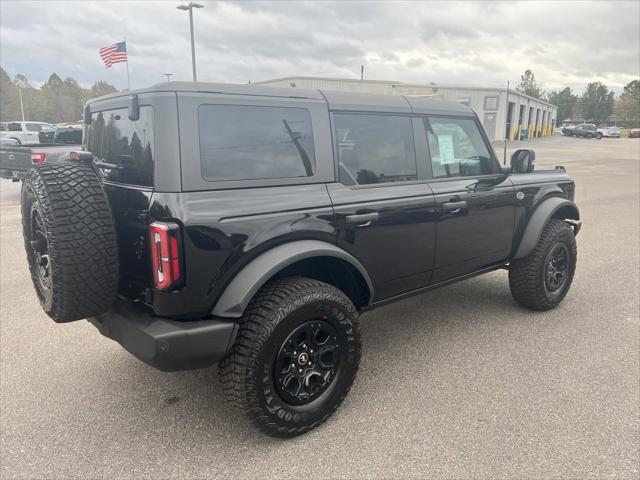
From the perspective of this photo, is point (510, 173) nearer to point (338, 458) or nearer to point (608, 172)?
point (338, 458)

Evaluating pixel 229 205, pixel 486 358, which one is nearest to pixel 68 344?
pixel 229 205

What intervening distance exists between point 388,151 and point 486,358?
5.47 ft

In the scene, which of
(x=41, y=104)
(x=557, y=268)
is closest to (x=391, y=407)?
(x=557, y=268)

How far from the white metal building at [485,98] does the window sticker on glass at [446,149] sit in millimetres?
15952

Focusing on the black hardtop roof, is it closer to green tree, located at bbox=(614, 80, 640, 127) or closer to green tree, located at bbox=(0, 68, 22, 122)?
green tree, located at bbox=(0, 68, 22, 122)

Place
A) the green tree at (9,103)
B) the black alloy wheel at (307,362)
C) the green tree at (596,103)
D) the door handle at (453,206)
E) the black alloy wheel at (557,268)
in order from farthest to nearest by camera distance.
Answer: the green tree at (596,103), the green tree at (9,103), the black alloy wheel at (557,268), the door handle at (453,206), the black alloy wheel at (307,362)

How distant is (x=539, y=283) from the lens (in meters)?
4.14

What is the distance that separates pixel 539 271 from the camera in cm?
411

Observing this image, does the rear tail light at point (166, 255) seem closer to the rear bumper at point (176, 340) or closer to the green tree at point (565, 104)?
the rear bumper at point (176, 340)

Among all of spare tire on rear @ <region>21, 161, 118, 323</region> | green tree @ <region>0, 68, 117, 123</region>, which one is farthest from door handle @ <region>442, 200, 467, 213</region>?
green tree @ <region>0, 68, 117, 123</region>

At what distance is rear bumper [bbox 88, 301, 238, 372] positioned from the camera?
2.25m

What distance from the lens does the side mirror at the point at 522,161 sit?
13.3 ft

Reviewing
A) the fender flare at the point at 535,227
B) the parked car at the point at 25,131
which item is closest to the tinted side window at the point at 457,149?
the fender flare at the point at 535,227

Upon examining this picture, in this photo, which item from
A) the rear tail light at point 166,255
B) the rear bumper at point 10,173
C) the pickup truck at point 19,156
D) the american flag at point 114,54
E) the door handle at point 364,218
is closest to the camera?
the rear tail light at point 166,255
